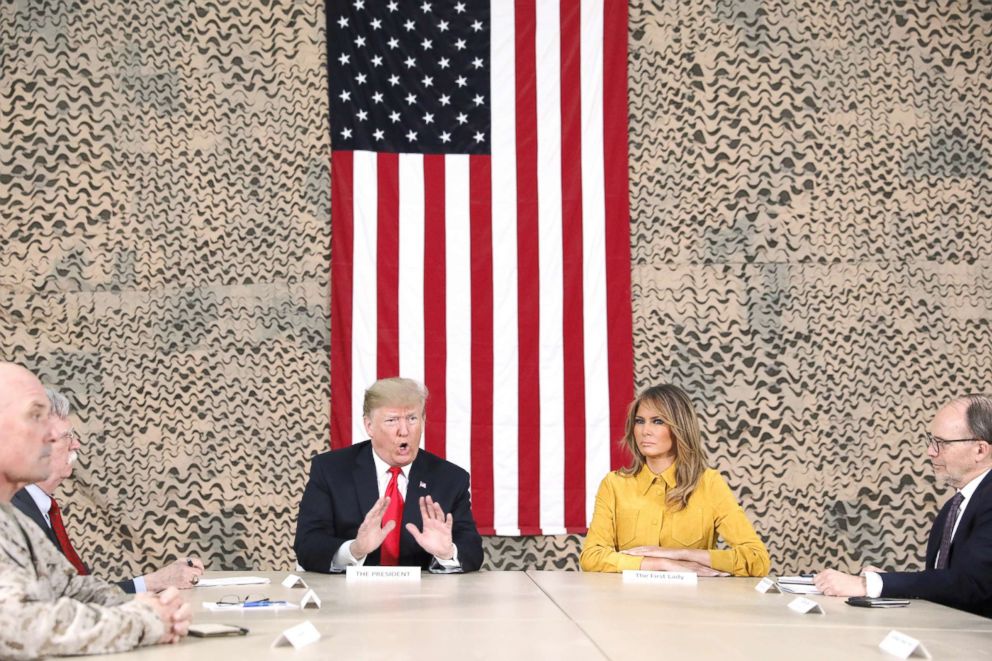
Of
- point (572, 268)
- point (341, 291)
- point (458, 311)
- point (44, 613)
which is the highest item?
point (572, 268)

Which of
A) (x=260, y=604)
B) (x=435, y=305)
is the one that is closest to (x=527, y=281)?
(x=435, y=305)

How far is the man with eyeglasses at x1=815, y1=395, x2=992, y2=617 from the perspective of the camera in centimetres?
287

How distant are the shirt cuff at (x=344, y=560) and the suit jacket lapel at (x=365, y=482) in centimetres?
24

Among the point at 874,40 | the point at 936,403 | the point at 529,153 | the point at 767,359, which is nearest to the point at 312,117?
the point at 529,153

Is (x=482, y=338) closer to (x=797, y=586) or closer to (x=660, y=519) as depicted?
(x=660, y=519)

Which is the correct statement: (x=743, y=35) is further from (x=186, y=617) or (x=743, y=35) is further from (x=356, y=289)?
(x=186, y=617)

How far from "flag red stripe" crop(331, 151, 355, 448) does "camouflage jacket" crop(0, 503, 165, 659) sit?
10.8ft

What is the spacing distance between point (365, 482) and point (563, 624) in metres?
1.54

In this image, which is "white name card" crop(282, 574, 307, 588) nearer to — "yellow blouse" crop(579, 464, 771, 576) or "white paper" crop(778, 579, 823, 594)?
"yellow blouse" crop(579, 464, 771, 576)

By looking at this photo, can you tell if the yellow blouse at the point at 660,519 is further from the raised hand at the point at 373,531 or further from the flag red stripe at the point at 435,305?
the flag red stripe at the point at 435,305

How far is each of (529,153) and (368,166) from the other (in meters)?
0.85

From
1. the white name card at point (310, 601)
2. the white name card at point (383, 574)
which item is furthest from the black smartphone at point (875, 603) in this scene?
the white name card at point (310, 601)

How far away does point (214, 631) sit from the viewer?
2.06 m

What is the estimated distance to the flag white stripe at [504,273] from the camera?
5.44m
